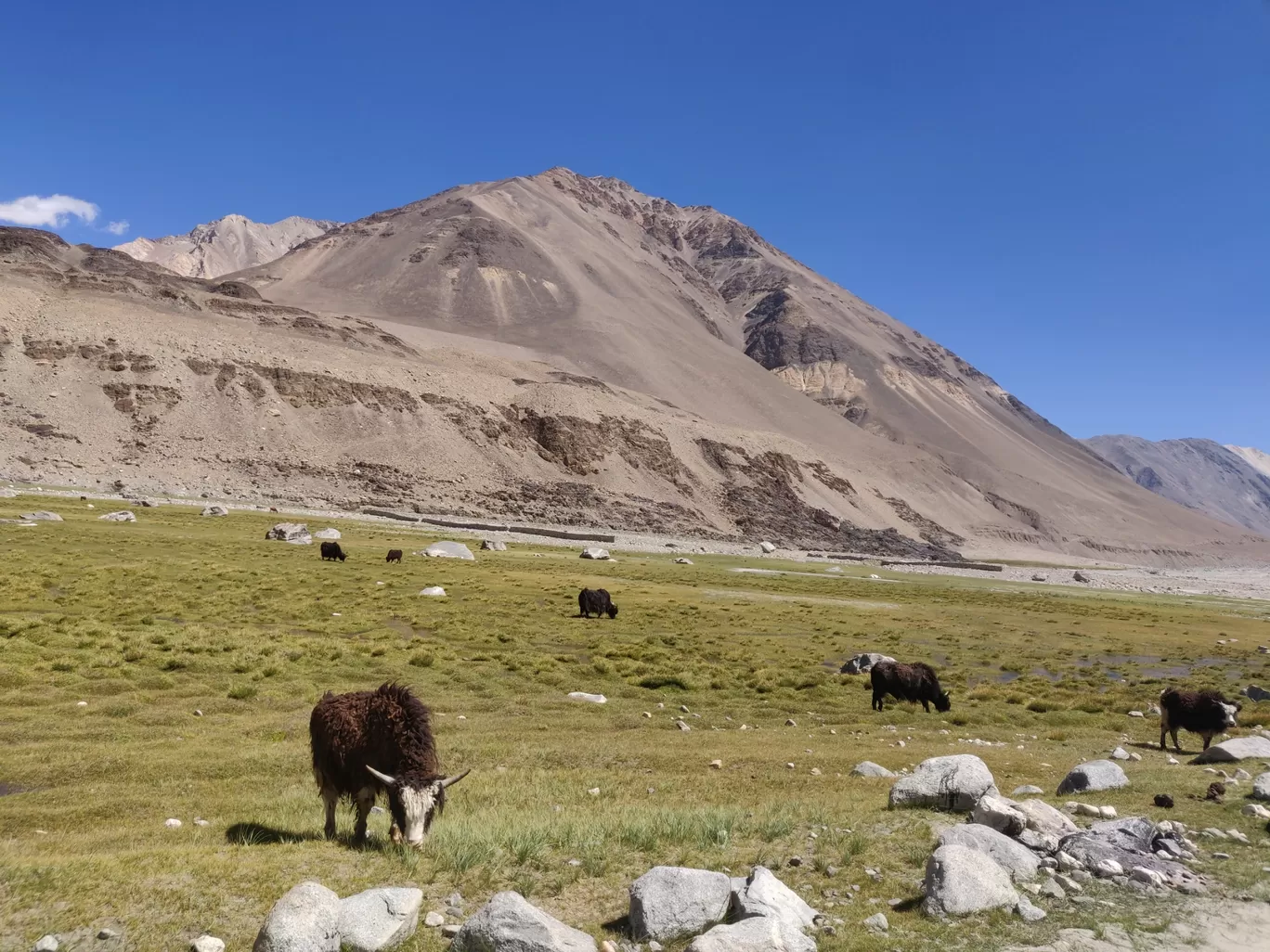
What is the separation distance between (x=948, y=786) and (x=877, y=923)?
4.32m

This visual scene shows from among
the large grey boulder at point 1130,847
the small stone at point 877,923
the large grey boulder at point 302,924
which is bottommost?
the small stone at point 877,923

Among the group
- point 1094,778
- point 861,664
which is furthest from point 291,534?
point 1094,778

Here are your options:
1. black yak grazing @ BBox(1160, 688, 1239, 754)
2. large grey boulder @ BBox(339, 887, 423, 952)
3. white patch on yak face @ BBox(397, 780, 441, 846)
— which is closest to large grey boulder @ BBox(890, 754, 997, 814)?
white patch on yak face @ BBox(397, 780, 441, 846)

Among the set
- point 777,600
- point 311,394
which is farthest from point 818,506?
point 777,600

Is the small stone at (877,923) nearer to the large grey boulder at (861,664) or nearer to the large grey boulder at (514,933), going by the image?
the large grey boulder at (514,933)

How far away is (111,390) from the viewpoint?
122 metres

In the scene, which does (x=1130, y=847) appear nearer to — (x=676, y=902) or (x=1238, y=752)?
(x=676, y=902)

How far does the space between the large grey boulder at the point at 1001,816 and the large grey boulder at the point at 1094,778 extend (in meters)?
4.04

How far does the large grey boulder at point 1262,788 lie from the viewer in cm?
1218

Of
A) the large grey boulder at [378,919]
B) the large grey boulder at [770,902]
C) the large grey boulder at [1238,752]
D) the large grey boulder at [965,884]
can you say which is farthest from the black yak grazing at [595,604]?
the large grey boulder at [378,919]

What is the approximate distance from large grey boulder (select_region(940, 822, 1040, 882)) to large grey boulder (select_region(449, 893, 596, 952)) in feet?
15.8

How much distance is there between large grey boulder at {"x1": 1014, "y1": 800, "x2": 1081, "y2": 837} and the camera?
1041 cm

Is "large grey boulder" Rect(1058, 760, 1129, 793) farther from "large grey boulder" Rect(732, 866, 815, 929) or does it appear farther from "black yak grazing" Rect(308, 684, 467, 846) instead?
"black yak grazing" Rect(308, 684, 467, 846)

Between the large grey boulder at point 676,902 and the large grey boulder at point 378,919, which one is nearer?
the large grey boulder at point 378,919
